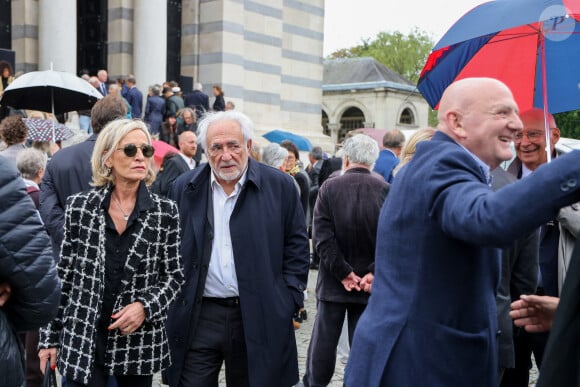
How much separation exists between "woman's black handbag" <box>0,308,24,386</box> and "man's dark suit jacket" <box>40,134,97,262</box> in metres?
2.47

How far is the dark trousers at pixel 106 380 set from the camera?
353 cm

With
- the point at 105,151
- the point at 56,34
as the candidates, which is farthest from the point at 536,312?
the point at 56,34

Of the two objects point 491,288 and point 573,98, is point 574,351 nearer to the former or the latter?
point 491,288

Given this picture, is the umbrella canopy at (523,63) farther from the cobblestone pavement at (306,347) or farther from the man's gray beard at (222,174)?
the cobblestone pavement at (306,347)

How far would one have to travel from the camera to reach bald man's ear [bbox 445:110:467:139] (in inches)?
94.7

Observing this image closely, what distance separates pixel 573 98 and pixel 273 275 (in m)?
2.20

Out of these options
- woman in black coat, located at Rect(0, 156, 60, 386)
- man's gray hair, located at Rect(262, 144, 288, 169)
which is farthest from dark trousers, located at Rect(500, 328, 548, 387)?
man's gray hair, located at Rect(262, 144, 288, 169)

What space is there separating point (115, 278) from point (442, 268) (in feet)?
6.36

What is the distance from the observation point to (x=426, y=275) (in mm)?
2383

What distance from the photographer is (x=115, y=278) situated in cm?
358

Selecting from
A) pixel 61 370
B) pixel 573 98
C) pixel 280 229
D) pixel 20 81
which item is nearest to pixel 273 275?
pixel 280 229

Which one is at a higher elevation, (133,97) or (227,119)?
(133,97)

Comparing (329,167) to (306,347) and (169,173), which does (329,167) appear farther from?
(306,347)

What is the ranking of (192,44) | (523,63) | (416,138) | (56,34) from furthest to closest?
(192,44), (56,34), (416,138), (523,63)
